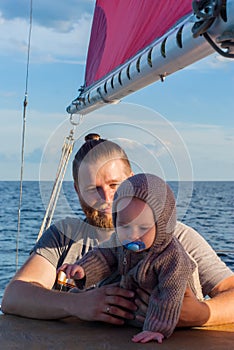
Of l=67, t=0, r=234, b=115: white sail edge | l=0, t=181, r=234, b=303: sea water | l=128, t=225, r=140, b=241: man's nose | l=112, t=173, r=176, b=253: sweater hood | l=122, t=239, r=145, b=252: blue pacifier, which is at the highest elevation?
l=67, t=0, r=234, b=115: white sail edge

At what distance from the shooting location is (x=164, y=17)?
1808mm

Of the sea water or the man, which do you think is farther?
the sea water

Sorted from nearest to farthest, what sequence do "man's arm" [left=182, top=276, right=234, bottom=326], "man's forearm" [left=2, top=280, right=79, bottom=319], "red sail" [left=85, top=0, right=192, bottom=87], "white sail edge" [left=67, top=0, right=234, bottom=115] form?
"white sail edge" [left=67, top=0, right=234, bottom=115], "man's arm" [left=182, top=276, right=234, bottom=326], "man's forearm" [left=2, top=280, right=79, bottom=319], "red sail" [left=85, top=0, right=192, bottom=87]

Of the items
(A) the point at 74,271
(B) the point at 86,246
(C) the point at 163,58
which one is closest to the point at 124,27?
(C) the point at 163,58

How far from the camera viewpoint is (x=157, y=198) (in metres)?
1.41

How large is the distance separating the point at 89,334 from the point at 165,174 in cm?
34

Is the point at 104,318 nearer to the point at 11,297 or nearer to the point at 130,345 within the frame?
the point at 130,345

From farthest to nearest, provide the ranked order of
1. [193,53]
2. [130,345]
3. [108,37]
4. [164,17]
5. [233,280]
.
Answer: [108,37]
[164,17]
[233,280]
[193,53]
[130,345]

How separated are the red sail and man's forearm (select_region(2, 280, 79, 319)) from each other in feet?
2.14

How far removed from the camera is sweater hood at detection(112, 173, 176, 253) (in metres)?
1.41

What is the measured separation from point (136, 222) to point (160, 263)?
90mm

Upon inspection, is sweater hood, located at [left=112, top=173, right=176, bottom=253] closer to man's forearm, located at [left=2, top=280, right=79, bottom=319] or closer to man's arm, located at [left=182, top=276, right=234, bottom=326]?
man's arm, located at [left=182, top=276, right=234, bottom=326]

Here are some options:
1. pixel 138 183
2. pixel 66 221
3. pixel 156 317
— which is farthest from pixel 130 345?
pixel 66 221

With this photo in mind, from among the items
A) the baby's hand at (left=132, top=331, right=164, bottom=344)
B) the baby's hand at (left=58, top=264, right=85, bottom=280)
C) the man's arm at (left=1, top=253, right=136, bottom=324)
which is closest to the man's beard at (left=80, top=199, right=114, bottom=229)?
the man's arm at (left=1, top=253, right=136, bottom=324)
